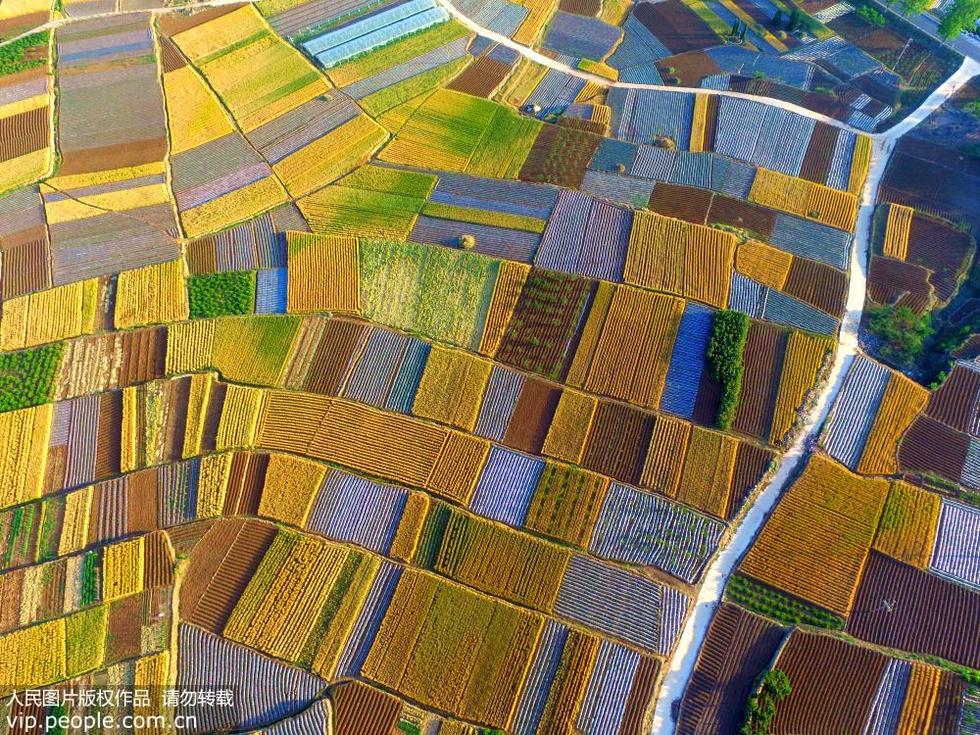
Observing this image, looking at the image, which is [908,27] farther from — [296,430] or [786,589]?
[296,430]

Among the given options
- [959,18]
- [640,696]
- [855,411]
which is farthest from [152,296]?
[959,18]

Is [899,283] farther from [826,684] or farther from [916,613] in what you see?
[826,684]

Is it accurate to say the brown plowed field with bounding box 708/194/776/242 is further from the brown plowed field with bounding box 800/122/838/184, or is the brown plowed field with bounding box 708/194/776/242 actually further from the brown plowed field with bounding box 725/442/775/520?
the brown plowed field with bounding box 725/442/775/520

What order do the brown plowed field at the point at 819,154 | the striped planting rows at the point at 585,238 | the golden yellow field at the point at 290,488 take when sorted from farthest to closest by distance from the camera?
1. the brown plowed field at the point at 819,154
2. the striped planting rows at the point at 585,238
3. the golden yellow field at the point at 290,488

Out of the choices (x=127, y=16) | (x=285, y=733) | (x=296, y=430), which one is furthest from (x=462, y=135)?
(x=285, y=733)

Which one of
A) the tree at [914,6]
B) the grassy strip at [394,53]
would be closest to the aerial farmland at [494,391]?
the grassy strip at [394,53]

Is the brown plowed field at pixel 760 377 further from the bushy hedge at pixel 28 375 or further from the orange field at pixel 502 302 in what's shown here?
the bushy hedge at pixel 28 375
